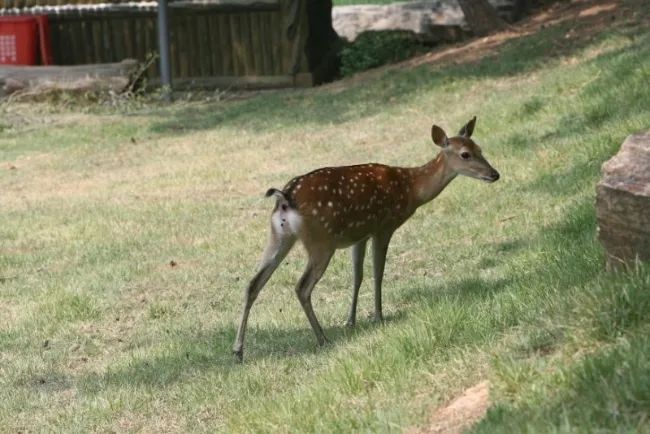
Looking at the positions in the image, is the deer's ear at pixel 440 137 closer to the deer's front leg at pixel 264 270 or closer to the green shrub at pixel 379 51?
the deer's front leg at pixel 264 270

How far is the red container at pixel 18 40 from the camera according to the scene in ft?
78.0

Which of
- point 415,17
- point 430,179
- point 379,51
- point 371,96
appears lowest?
point 379,51

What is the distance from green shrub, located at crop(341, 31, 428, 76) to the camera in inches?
926

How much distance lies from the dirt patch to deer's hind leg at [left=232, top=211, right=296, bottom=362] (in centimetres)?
262

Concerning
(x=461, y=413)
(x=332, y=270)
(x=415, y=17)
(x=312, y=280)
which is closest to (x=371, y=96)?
(x=415, y=17)

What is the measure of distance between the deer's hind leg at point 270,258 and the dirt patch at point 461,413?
8.60 ft

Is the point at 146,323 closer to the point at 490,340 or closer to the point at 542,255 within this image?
the point at 542,255

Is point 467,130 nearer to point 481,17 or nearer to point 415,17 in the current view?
point 481,17

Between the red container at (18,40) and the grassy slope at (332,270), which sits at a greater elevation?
the grassy slope at (332,270)

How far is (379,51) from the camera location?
77.4ft

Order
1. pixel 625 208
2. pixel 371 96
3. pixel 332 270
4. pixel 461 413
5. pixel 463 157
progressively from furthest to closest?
pixel 371 96 < pixel 332 270 < pixel 463 157 < pixel 625 208 < pixel 461 413

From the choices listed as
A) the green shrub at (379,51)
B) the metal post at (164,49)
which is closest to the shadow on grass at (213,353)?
the metal post at (164,49)

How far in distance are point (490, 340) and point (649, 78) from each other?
26.8 ft

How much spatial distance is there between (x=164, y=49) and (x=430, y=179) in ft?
47.6
